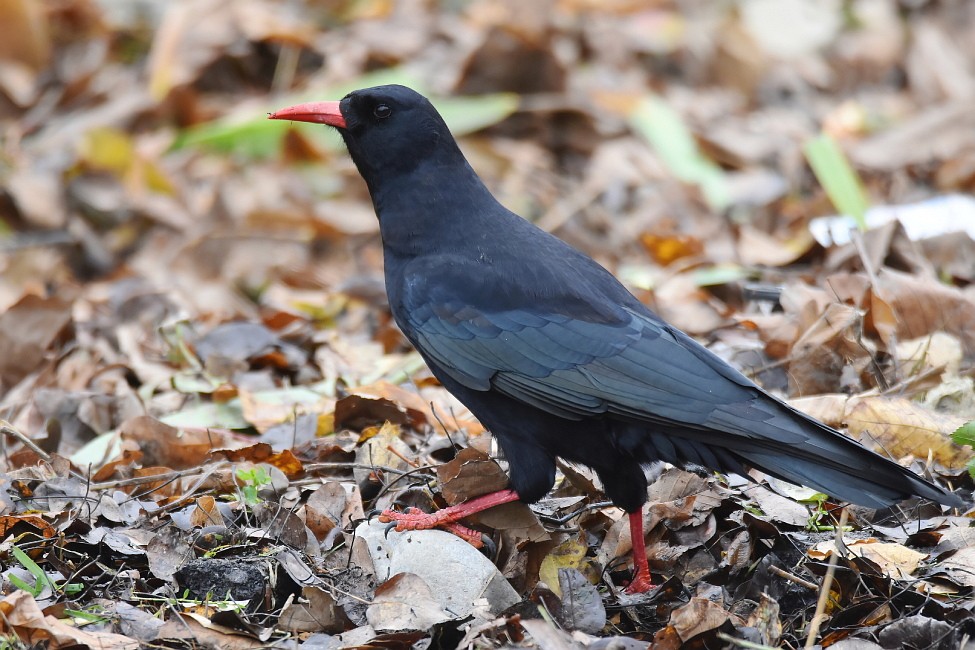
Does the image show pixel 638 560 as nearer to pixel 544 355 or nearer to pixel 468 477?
pixel 468 477

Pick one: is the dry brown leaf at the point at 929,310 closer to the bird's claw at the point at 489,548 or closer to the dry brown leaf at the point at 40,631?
the bird's claw at the point at 489,548

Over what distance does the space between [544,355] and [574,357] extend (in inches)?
4.1

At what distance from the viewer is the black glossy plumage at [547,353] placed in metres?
3.52

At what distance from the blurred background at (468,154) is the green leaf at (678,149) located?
0.03m

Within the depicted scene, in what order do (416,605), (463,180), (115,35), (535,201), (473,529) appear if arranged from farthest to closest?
(115,35) < (535,201) < (463,180) < (473,529) < (416,605)

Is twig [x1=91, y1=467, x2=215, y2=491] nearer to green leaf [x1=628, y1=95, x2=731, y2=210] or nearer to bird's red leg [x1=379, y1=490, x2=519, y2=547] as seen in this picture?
bird's red leg [x1=379, y1=490, x2=519, y2=547]

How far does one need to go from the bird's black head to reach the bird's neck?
53mm

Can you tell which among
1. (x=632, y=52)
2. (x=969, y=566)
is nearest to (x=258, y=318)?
(x=969, y=566)

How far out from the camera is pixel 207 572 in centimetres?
353

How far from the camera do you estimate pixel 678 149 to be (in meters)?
8.55

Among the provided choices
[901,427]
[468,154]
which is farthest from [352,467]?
[468,154]

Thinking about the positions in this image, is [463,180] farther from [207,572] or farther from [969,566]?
[969,566]

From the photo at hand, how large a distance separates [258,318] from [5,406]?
136cm

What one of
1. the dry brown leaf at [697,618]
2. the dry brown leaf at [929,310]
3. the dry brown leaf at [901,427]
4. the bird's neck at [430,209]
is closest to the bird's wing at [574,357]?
the bird's neck at [430,209]
